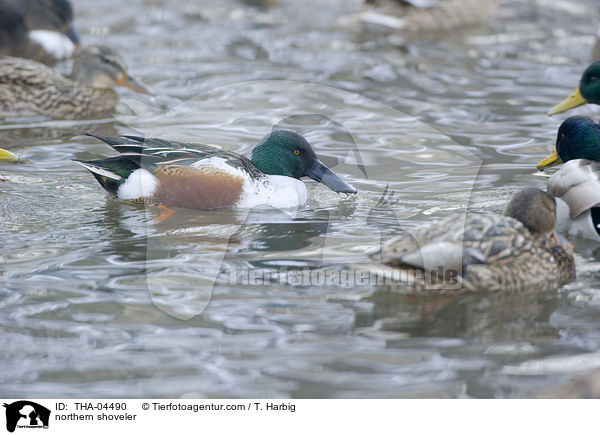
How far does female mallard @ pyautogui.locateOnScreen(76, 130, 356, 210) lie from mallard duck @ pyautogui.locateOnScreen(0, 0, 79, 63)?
5.27 metres

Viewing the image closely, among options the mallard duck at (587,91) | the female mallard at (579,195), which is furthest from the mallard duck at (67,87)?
the female mallard at (579,195)

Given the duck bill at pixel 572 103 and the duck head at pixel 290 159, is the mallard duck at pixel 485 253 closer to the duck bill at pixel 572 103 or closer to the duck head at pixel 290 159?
the duck head at pixel 290 159

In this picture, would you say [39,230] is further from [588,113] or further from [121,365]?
[588,113]

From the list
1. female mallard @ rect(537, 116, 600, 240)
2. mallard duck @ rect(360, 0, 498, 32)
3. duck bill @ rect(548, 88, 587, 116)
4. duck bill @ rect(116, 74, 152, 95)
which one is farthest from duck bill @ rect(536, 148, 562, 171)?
mallard duck @ rect(360, 0, 498, 32)

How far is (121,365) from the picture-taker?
168 inches

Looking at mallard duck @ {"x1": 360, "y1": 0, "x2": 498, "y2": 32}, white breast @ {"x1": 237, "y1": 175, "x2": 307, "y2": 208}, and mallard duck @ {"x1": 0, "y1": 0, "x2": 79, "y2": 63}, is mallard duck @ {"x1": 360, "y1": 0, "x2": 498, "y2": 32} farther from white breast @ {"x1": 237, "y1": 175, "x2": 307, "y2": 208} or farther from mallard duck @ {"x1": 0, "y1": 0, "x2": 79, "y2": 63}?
white breast @ {"x1": 237, "y1": 175, "x2": 307, "y2": 208}

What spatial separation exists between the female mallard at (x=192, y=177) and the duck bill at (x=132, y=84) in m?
3.43

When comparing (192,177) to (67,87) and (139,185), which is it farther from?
(67,87)

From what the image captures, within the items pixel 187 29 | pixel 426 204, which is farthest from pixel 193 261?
pixel 187 29

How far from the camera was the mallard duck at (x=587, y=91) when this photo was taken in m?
7.97

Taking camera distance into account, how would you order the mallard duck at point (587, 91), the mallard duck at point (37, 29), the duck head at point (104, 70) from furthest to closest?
the mallard duck at point (37, 29), the duck head at point (104, 70), the mallard duck at point (587, 91)

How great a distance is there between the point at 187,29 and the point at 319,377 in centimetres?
973

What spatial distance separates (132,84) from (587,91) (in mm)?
4894

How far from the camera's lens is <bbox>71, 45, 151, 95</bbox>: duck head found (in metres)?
9.68
